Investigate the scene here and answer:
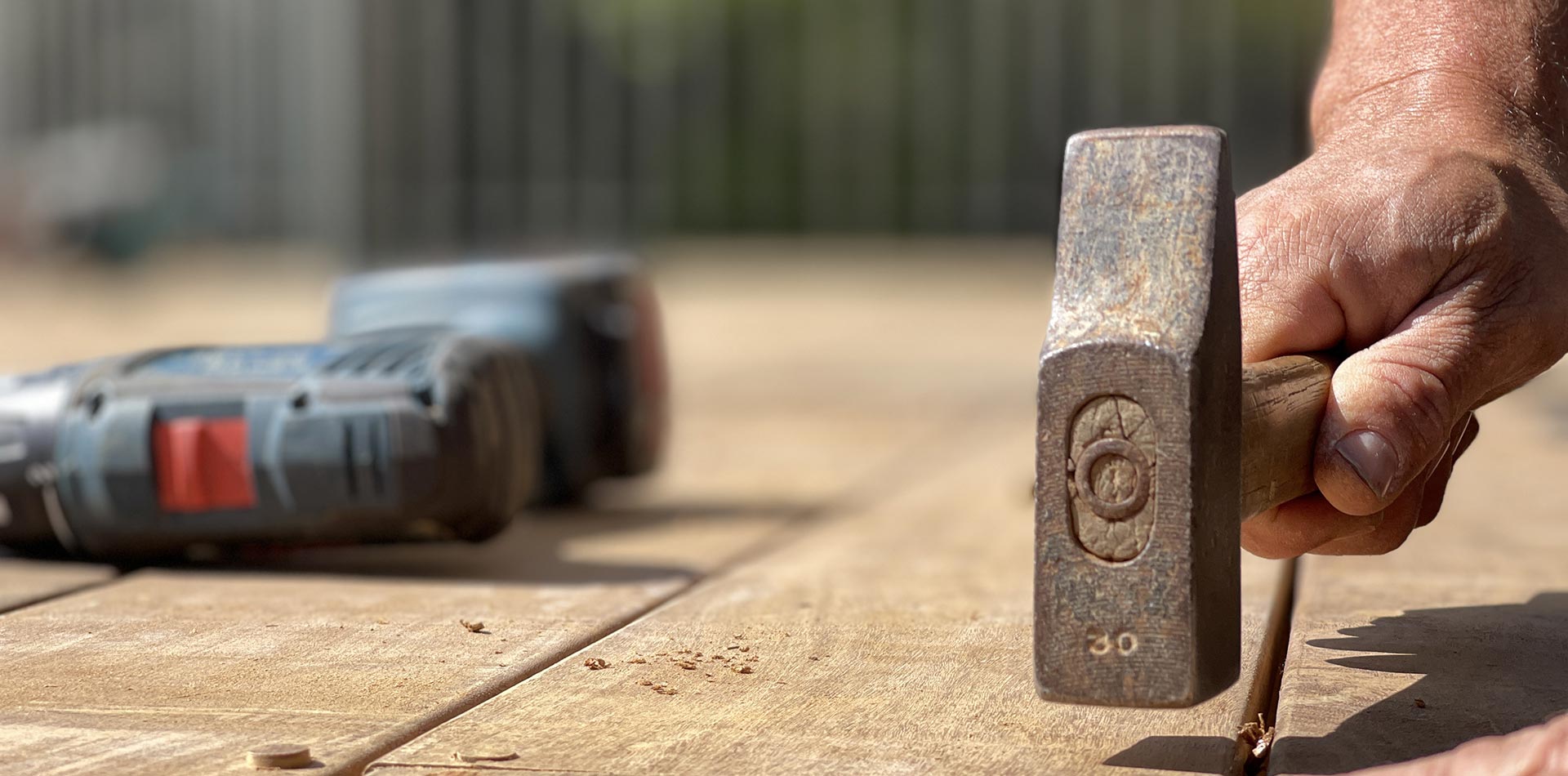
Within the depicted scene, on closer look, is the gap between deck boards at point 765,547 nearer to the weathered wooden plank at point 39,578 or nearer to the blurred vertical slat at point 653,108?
the weathered wooden plank at point 39,578

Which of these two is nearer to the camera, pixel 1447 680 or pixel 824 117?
pixel 1447 680

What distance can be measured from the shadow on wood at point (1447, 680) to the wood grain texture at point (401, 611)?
0.23 meters

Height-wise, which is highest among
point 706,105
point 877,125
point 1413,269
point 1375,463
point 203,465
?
point 1413,269

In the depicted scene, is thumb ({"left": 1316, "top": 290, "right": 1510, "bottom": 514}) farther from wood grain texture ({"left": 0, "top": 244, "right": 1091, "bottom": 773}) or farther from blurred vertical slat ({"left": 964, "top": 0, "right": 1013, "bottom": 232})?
blurred vertical slat ({"left": 964, "top": 0, "right": 1013, "bottom": 232})

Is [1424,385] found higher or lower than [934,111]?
higher

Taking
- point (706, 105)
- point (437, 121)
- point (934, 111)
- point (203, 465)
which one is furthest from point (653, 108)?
point (203, 465)

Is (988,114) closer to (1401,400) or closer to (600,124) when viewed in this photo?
(600,124)

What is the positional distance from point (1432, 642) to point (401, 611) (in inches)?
31.5

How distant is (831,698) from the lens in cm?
109

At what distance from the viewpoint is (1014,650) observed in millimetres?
1232

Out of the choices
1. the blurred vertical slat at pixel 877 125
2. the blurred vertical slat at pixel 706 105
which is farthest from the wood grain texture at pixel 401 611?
the blurred vertical slat at pixel 706 105

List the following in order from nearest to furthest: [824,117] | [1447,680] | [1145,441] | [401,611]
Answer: [1145,441] → [1447,680] → [401,611] → [824,117]

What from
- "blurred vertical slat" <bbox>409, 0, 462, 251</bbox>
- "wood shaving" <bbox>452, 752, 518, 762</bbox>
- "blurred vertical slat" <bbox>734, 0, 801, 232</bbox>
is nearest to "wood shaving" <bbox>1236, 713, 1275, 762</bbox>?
"wood shaving" <bbox>452, 752, 518, 762</bbox>

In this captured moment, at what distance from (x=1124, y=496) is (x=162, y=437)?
3.27 feet
